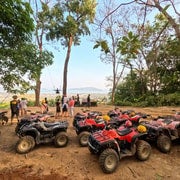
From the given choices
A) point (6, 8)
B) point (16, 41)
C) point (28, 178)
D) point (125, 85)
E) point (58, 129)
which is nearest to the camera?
point (28, 178)

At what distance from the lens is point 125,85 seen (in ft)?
86.7

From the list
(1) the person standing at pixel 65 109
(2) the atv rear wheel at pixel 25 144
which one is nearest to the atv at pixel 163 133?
(2) the atv rear wheel at pixel 25 144

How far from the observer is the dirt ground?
17.2 ft

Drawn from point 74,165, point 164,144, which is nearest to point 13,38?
point 74,165

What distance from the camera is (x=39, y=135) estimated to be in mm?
7129

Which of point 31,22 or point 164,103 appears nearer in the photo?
point 31,22

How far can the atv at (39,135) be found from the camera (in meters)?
6.79

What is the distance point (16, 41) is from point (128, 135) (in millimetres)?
5886

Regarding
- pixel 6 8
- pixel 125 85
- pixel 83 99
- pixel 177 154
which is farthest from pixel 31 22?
pixel 125 85

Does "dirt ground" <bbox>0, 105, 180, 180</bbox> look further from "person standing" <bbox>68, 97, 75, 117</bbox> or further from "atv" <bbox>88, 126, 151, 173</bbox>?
"person standing" <bbox>68, 97, 75, 117</bbox>

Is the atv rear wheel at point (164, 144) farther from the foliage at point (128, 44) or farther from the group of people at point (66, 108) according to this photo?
the group of people at point (66, 108)

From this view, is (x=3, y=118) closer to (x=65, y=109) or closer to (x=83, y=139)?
(x=65, y=109)

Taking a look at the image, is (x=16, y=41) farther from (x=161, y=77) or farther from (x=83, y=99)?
(x=161, y=77)

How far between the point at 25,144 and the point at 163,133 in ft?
14.5
